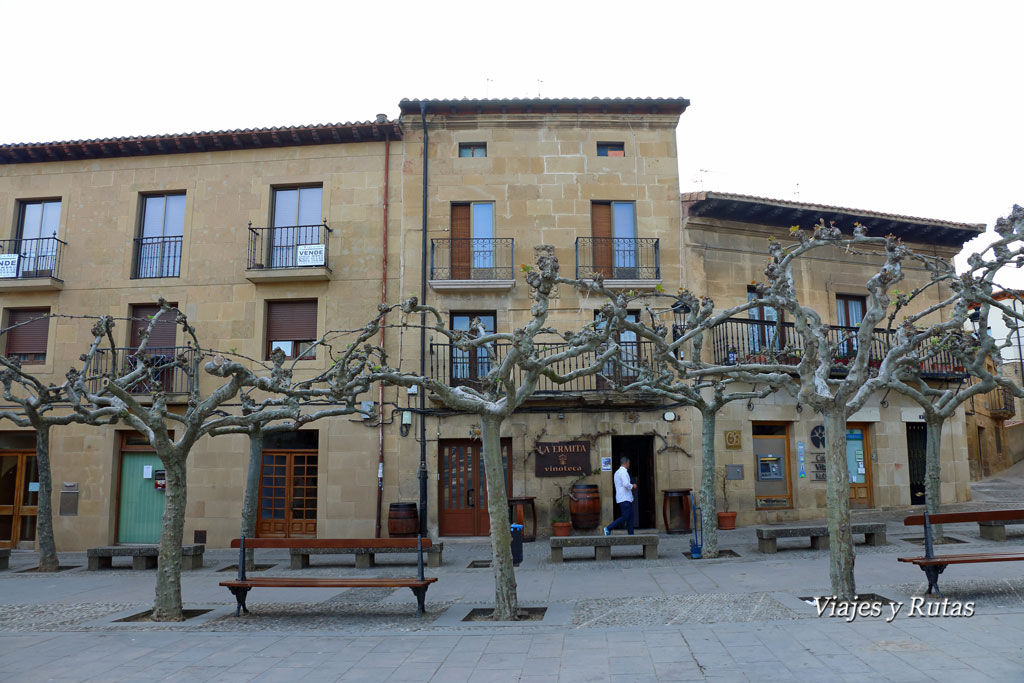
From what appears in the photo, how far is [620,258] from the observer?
17922 millimetres

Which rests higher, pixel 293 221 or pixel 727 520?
pixel 293 221

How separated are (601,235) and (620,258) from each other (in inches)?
30.7

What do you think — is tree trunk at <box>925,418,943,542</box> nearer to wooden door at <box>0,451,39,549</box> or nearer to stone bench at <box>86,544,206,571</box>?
stone bench at <box>86,544,206,571</box>

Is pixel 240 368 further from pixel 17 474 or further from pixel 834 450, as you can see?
pixel 17 474

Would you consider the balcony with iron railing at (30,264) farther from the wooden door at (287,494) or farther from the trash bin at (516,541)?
the trash bin at (516,541)

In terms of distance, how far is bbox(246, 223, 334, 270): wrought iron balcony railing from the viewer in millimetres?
17812

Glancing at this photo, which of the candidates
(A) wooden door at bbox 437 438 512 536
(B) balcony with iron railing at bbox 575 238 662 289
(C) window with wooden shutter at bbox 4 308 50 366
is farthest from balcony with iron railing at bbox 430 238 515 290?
(C) window with wooden shutter at bbox 4 308 50 366

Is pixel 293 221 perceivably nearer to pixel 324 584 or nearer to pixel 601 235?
pixel 601 235

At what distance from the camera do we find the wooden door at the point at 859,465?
18312 millimetres

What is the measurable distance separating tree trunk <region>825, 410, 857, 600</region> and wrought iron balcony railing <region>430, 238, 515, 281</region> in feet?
33.8

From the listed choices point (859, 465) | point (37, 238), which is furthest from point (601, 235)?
point (37, 238)

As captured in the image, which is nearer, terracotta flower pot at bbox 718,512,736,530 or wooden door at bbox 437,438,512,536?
terracotta flower pot at bbox 718,512,736,530

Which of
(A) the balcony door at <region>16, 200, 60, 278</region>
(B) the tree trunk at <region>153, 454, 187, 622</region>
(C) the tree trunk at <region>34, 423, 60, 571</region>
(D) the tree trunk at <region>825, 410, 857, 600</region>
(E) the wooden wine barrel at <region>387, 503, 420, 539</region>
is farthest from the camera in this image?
(A) the balcony door at <region>16, 200, 60, 278</region>

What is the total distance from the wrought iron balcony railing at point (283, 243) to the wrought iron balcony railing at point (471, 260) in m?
2.61
